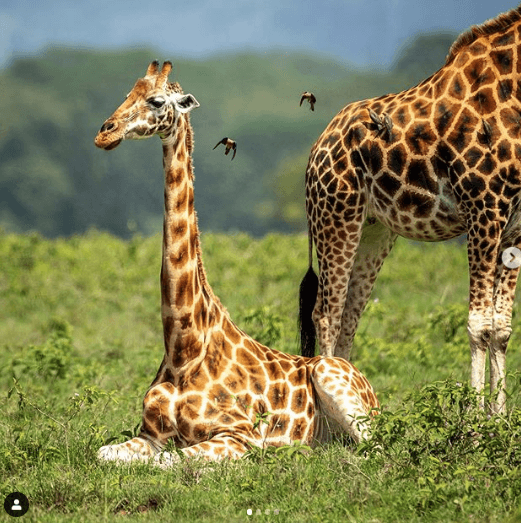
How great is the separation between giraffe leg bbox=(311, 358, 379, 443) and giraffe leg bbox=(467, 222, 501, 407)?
0.75 meters

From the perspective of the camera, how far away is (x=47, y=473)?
6.29 m

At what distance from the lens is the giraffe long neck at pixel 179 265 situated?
22.5 ft

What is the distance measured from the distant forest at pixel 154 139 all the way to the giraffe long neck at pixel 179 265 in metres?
48.8

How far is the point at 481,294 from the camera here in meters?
7.39

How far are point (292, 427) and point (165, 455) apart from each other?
0.92 metres

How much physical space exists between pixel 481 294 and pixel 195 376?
79.6 inches

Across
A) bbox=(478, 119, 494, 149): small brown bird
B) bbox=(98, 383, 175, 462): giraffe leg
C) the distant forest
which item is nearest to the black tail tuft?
bbox=(478, 119, 494, 149): small brown bird

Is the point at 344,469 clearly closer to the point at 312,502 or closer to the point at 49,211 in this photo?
the point at 312,502

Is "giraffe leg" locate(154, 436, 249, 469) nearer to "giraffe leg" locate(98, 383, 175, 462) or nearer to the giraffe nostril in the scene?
"giraffe leg" locate(98, 383, 175, 462)

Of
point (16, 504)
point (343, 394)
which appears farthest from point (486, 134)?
point (16, 504)

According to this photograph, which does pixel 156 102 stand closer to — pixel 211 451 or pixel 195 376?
pixel 195 376

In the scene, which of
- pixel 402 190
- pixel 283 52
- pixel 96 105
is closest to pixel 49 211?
pixel 96 105

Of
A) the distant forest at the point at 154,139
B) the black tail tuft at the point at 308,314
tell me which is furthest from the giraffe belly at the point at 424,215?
the distant forest at the point at 154,139

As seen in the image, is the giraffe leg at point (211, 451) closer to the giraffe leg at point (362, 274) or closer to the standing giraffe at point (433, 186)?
the standing giraffe at point (433, 186)
